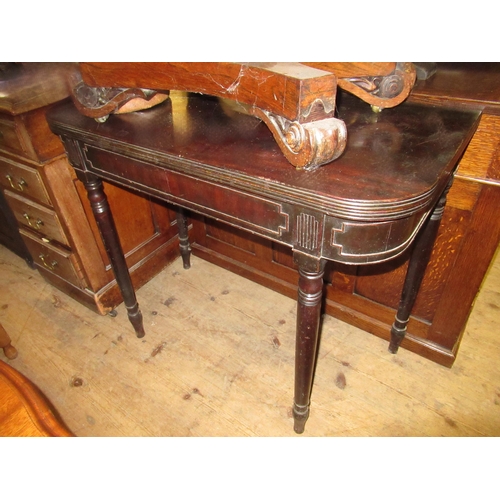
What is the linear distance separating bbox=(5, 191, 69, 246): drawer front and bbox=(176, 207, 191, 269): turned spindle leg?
0.58 metres

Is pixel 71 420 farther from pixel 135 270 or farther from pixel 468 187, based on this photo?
pixel 468 187

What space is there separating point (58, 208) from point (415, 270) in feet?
4.84

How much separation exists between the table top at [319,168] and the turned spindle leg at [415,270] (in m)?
0.33

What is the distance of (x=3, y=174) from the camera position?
5.59 ft

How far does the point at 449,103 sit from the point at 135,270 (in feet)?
5.33

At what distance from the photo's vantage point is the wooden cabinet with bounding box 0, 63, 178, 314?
54.1 inches

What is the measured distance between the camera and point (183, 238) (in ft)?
6.94

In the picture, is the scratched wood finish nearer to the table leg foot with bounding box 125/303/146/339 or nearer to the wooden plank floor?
the table leg foot with bounding box 125/303/146/339

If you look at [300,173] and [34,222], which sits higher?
[300,173]

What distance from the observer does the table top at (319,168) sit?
791 mm

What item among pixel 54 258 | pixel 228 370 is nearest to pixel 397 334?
pixel 228 370

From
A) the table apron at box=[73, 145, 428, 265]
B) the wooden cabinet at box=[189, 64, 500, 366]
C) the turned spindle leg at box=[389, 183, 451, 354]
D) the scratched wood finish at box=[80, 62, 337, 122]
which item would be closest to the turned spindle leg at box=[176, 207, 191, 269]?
the wooden cabinet at box=[189, 64, 500, 366]

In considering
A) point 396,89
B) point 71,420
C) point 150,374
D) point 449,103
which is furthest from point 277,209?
point 71,420

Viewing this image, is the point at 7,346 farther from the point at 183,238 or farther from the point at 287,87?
the point at 287,87
